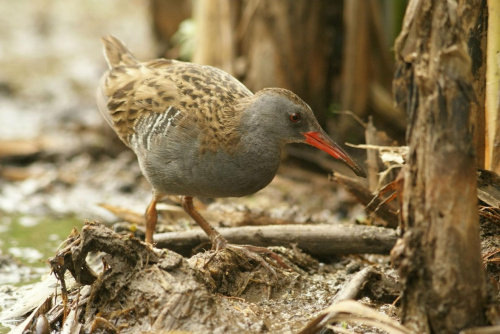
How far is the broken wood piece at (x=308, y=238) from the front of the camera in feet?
16.3

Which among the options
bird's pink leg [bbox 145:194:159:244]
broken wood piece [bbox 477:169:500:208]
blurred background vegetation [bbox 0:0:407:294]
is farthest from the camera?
blurred background vegetation [bbox 0:0:407:294]

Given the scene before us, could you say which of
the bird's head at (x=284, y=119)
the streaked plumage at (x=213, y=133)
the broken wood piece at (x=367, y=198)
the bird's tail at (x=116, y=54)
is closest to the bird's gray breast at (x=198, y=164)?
the streaked plumage at (x=213, y=133)

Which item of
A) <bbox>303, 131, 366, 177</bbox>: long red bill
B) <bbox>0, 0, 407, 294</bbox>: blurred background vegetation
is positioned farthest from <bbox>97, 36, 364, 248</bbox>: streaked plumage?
<bbox>0, 0, 407, 294</bbox>: blurred background vegetation

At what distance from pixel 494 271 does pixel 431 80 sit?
161cm

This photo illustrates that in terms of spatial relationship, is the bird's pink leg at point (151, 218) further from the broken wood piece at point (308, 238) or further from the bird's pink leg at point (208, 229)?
the bird's pink leg at point (208, 229)

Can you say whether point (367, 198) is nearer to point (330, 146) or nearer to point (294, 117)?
point (330, 146)

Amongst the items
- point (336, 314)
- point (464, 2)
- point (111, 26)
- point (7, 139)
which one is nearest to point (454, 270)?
point (336, 314)

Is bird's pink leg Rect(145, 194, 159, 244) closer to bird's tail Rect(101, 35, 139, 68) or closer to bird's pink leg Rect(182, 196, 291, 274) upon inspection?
bird's pink leg Rect(182, 196, 291, 274)

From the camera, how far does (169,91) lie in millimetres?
5086

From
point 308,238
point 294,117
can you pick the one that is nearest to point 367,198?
point 308,238

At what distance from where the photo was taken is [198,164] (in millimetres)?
4766

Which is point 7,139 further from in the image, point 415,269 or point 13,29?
point 415,269

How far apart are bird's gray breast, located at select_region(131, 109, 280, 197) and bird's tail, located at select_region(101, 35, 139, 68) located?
128 centimetres

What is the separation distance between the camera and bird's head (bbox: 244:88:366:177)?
4770mm
